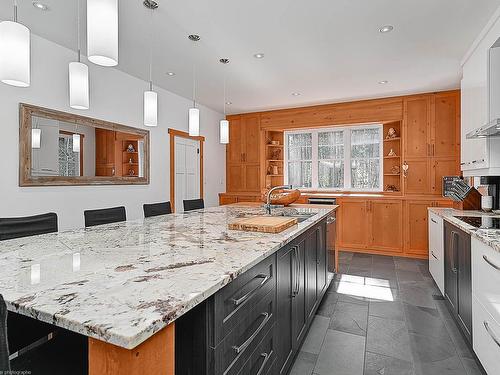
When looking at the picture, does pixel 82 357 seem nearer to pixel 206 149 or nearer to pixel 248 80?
pixel 248 80

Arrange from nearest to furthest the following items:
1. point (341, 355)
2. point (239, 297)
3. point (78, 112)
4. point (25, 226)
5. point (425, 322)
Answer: point (239, 297) → point (25, 226) → point (341, 355) → point (425, 322) → point (78, 112)

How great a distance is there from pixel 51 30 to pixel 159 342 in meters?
3.34

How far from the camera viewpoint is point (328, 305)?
2.90 meters

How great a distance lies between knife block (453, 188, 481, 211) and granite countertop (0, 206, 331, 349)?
252 centimetres

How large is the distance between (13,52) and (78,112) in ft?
7.15

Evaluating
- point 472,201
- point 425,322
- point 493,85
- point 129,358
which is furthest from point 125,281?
point 472,201

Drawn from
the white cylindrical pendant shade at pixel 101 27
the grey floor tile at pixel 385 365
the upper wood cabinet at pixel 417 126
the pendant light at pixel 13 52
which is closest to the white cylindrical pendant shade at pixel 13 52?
the pendant light at pixel 13 52

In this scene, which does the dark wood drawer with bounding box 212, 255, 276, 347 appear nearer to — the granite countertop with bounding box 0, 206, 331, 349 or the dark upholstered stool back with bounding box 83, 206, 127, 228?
the granite countertop with bounding box 0, 206, 331, 349

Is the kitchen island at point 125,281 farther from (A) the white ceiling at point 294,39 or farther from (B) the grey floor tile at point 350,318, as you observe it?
(A) the white ceiling at point 294,39

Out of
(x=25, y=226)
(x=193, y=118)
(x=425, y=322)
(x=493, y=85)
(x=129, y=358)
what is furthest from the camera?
Answer: (x=193, y=118)

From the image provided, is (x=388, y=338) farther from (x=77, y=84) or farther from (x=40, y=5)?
(x=40, y=5)

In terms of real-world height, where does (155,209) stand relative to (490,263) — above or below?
above

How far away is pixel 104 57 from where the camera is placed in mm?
1429

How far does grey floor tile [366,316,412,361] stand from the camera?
2.12 metres
